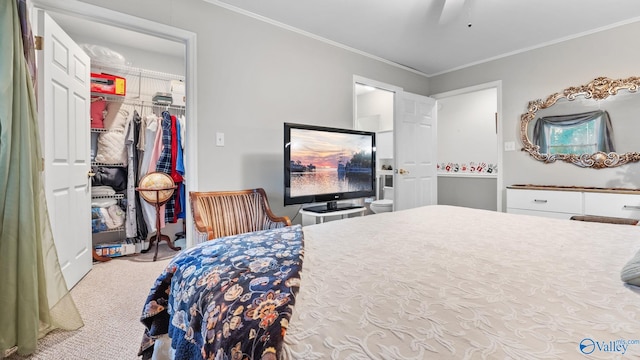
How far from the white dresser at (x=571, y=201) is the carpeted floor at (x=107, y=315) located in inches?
147

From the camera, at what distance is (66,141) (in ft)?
7.54

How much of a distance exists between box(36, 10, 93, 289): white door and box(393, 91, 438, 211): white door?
129 inches

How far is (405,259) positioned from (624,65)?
3631mm


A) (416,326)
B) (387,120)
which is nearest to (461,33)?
(387,120)

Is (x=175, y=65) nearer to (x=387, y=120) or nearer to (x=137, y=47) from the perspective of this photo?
(x=137, y=47)

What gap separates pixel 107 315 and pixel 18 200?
941mm

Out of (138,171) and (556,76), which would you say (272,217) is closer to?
(138,171)

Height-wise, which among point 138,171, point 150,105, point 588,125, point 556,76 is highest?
point 556,76

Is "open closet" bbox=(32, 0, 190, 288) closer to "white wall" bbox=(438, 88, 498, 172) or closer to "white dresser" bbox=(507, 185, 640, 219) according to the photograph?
"white dresser" bbox=(507, 185, 640, 219)

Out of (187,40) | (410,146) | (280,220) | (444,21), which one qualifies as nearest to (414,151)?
(410,146)

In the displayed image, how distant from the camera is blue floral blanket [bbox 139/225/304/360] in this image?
58 centimetres

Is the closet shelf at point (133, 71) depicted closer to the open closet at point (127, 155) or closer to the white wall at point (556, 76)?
the open closet at point (127, 155)

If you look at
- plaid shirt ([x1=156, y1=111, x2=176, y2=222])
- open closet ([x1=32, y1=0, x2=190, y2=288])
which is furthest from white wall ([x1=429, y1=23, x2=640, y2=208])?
plaid shirt ([x1=156, y1=111, x2=176, y2=222])

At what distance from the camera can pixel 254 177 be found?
9.28 feet
